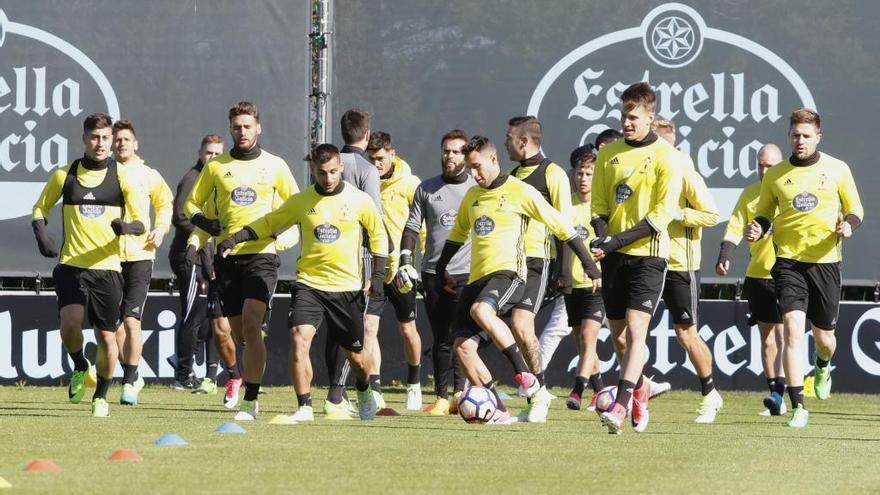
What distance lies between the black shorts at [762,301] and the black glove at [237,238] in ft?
15.1

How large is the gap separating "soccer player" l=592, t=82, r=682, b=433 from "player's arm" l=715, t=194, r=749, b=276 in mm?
2064

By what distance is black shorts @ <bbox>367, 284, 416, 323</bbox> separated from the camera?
12.8 meters

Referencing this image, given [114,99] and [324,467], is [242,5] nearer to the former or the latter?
[114,99]

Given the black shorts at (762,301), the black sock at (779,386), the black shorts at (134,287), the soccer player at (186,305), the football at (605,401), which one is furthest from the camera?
the soccer player at (186,305)

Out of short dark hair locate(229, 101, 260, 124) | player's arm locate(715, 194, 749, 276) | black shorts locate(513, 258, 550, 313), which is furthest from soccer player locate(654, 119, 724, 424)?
short dark hair locate(229, 101, 260, 124)

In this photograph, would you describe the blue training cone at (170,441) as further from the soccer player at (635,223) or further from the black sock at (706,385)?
the black sock at (706,385)

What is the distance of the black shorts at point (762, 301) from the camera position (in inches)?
515

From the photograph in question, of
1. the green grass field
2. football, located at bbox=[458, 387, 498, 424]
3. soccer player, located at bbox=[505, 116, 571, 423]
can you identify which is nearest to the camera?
the green grass field

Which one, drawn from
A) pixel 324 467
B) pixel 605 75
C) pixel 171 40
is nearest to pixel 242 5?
pixel 171 40

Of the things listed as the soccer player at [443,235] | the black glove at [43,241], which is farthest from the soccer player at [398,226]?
the black glove at [43,241]

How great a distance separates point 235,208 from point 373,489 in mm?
4909

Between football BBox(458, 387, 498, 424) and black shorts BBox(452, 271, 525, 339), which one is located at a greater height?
black shorts BBox(452, 271, 525, 339)

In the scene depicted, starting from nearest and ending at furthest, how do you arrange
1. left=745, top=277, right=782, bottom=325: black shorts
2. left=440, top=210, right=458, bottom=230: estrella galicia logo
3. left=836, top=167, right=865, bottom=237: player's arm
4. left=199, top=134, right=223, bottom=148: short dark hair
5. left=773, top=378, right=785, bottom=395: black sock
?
left=836, top=167, right=865, bottom=237: player's arm
left=440, top=210, right=458, bottom=230: estrella galicia logo
left=773, top=378, right=785, bottom=395: black sock
left=745, top=277, right=782, bottom=325: black shorts
left=199, top=134, right=223, bottom=148: short dark hair

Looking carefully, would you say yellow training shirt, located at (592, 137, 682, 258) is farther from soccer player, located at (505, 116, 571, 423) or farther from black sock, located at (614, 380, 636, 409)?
soccer player, located at (505, 116, 571, 423)
